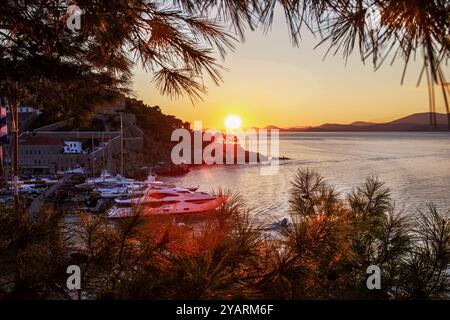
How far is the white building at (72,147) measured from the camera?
37.1 metres

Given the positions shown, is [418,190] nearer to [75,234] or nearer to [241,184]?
[241,184]

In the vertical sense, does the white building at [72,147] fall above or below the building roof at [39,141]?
below

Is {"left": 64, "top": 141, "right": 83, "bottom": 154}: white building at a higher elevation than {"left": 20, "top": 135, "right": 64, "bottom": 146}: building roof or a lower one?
lower

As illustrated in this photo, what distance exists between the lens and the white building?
3706cm

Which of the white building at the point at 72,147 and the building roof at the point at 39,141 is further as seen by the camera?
the white building at the point at 72,147

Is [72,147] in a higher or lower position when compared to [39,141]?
lower

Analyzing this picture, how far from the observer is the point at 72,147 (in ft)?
123

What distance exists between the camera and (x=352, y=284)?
211cm

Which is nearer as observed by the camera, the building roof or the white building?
the building roof

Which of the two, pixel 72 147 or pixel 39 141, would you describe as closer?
pixel 39 141
